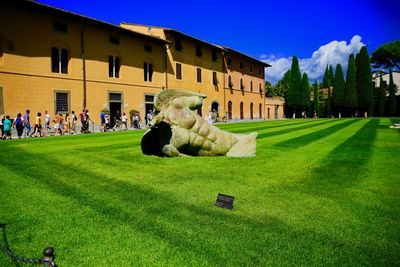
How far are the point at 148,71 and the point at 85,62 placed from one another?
24.3ft

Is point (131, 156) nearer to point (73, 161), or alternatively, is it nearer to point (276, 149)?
point (73, 161)

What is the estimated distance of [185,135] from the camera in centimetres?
815

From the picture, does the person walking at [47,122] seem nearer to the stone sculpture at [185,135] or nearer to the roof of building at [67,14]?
the roof of building at [67,14]

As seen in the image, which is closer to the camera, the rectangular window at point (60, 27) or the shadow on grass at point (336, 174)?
the shadow on grass at point (336, 174)

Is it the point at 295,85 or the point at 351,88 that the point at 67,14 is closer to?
the point at 295,85

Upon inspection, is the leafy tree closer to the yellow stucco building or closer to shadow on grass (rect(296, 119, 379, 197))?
the yellow stucco building

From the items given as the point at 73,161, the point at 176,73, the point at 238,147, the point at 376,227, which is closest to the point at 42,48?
the point at 176,73

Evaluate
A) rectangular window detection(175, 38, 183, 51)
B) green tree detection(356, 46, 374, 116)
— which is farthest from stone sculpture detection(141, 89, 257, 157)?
green tree detection(356, 46, 374, 116)

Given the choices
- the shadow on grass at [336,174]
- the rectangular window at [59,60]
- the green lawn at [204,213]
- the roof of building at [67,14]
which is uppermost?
the roof of building at [67,14]

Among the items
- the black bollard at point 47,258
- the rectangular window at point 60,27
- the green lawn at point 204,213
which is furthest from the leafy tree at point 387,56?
the black bollard at point 47,258

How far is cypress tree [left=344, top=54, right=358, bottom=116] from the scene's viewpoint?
55.2 meters

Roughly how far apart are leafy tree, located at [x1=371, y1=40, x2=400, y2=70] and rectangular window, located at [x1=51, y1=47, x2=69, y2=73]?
57653mm

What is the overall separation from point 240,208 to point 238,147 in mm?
4445

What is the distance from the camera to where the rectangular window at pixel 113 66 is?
91.1ft
